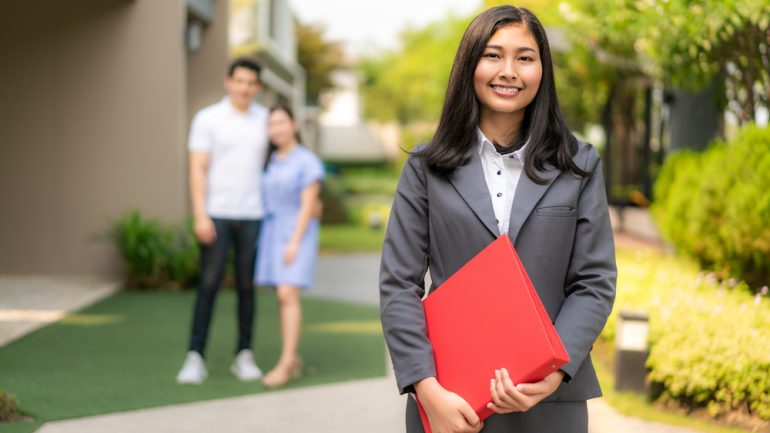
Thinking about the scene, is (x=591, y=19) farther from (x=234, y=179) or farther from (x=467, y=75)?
(x=467, y=75)

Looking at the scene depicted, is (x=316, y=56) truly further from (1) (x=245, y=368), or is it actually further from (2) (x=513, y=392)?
(2) (x=513, y=392)

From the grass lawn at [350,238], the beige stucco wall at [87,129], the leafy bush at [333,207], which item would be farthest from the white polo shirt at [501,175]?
the leafy bush at [333,207]

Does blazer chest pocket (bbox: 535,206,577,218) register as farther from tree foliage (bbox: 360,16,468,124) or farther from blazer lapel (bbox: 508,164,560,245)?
tree foliage (bbox: 360,16,468,124)

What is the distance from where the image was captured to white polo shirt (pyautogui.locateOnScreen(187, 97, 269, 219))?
6055 mm

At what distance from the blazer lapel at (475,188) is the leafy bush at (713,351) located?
3107 mm

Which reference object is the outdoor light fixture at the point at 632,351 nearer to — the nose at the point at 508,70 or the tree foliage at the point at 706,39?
the tree foliage at the point at 706,39

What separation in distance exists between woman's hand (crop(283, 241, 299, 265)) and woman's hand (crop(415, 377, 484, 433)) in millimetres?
3869

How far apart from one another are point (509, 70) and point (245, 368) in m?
4.26

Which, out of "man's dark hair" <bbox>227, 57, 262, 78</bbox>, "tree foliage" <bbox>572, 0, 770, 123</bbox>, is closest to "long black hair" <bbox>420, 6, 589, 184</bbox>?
"man's dark hair" <bbox>227, 57, 262, 78</bbox>

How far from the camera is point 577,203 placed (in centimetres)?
231

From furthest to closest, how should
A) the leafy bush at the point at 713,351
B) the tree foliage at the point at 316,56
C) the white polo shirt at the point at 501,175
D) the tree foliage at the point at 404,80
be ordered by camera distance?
the tree foliage at the point at 404,80, the tree foliage at the point at 316,56, the leafy bush at the point at 713,351, the white polo shirt at the point at 501,175

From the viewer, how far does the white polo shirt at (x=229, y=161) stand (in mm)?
6055

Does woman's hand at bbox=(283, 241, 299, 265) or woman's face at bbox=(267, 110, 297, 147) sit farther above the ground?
woman's face at bbox=(267, 110, 297, 147)

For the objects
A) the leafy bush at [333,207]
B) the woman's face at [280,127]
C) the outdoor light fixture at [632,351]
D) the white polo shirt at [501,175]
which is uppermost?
the woman's face at [280,127]
